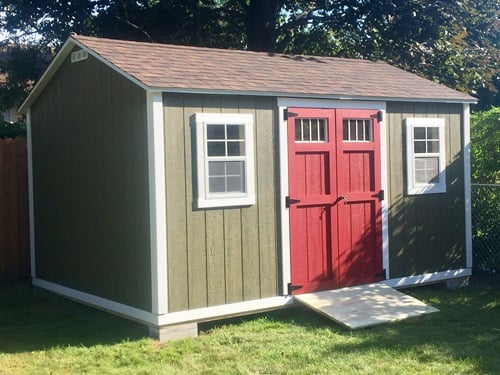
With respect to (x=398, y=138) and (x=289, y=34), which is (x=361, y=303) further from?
(x=289, y=34)

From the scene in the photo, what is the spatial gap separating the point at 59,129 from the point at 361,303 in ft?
13.6

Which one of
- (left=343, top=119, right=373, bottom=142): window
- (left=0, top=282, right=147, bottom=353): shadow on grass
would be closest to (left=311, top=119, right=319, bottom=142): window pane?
(left=343, top=119, right=373, bottom=142): window

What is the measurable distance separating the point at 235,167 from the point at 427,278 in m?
A: 3.17

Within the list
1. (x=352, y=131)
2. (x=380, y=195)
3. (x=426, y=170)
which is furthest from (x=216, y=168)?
(x=426, y=170)

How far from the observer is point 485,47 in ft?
52.6

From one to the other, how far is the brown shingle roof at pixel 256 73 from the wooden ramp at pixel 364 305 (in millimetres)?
2234

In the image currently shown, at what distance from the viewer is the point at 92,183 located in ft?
26.4

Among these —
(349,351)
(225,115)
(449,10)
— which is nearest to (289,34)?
(449,10)

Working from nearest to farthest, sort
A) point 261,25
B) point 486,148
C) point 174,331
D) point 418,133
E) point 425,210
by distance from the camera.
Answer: point 174,331 < point 418,133 < point 425,210 < point 486,148 < point 261,25

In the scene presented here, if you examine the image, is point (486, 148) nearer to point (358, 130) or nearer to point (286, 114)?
point (358, 130)

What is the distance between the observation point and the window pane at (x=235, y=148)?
7.46m

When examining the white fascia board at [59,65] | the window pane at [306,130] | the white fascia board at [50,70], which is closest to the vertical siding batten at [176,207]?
the white fascia board at [59,65]

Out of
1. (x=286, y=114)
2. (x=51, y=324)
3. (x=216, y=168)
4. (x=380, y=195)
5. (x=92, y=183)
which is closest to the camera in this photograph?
(x=216, y=168)

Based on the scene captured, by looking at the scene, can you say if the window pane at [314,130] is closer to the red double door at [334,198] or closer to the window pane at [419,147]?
the red double door at [334,198]
